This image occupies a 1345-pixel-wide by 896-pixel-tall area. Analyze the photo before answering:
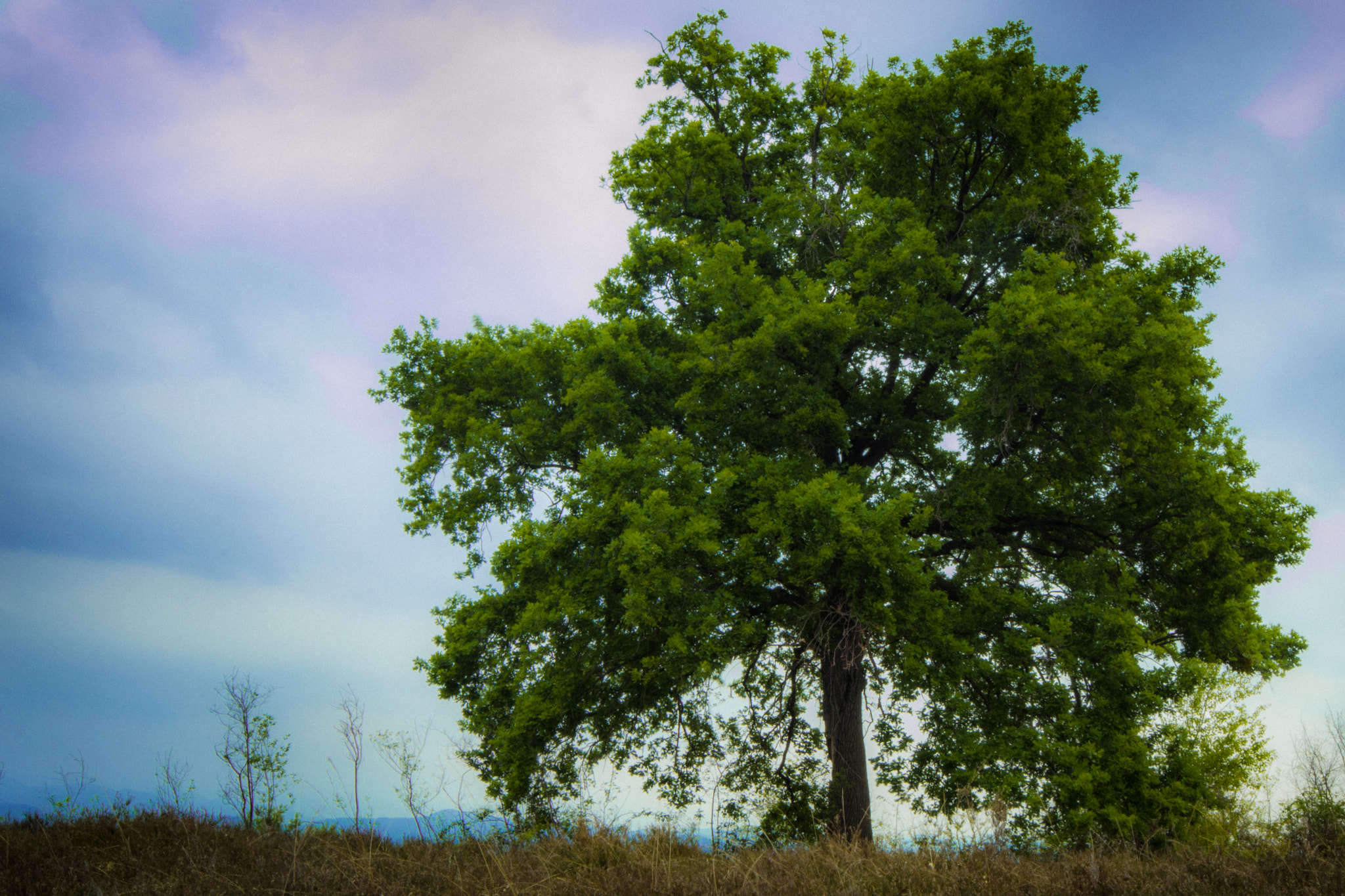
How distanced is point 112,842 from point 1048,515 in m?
14.6

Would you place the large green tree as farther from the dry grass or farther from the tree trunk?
the dry grass

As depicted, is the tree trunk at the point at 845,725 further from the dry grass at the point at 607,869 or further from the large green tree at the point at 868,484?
the dry grass at the point at 607,869

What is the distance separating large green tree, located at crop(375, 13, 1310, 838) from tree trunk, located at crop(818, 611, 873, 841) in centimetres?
7

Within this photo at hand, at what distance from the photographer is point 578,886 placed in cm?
671

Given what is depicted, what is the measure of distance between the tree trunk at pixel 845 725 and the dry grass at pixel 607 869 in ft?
15.5

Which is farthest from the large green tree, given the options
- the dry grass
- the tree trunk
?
the dry grass

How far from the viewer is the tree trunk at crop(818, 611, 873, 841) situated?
1320cm

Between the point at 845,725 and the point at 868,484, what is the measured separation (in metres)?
4.17

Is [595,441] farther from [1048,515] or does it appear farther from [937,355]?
[1048,515]

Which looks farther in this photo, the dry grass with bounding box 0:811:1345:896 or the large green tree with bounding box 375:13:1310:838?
the large green tree with bounding box 375:13:1310:838

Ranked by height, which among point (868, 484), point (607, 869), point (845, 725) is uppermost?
point (868, 484)

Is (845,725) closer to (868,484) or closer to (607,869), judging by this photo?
(868,484)

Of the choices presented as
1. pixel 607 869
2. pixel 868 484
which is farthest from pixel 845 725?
pixel 607 869

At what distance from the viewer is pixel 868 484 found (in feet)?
48.6
